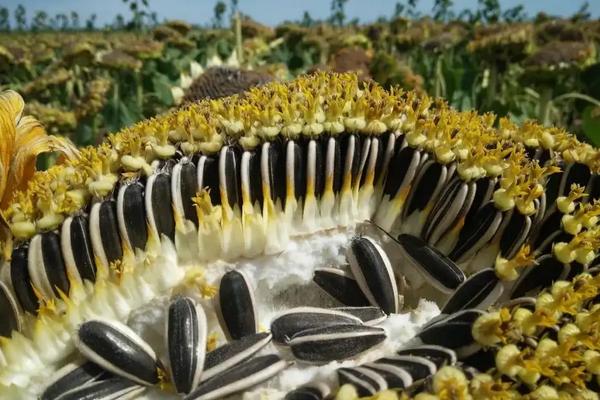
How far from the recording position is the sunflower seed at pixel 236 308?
141 centimetres

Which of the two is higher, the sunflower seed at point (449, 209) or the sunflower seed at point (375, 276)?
the sunflower seed at point (449, 209)

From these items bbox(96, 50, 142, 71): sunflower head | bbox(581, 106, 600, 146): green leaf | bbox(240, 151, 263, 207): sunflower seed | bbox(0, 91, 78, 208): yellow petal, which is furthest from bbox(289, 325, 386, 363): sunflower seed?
bbox(96, 50, 142, 71): sunflower head

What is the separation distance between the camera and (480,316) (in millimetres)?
1263

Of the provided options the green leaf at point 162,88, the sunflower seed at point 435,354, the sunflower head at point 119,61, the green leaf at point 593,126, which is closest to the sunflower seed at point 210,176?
the sunflower seed at point 435,354

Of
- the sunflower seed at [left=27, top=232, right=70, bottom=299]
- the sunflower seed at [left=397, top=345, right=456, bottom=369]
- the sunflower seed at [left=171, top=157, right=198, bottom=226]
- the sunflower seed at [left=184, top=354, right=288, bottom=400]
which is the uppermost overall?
the sunflower seed at [left=171, top=157, right=198, bottom=226]

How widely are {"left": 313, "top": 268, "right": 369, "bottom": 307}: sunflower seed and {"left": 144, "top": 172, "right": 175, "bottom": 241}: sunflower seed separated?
13.6 inches

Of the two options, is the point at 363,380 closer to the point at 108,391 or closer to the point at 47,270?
the point at 108,391

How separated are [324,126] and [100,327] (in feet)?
2.25

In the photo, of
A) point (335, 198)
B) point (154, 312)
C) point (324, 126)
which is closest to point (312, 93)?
point (324, 126)

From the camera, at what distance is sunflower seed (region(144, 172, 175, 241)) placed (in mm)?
1487

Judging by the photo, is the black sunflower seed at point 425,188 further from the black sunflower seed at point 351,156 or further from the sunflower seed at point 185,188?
the sunflower seed at point 185,188

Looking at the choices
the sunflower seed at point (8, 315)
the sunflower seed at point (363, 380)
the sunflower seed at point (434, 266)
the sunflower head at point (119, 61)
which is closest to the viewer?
the sunflower seed at point (363, 380)

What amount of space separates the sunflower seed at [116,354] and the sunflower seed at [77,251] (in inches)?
4.9

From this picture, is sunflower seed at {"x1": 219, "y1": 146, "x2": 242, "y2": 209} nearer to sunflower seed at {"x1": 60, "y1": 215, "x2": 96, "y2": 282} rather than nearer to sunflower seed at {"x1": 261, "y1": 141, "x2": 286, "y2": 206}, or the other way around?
sunflower seed at {"x1": 261, "y1": 141, "x2": 286, "y2": 206}
